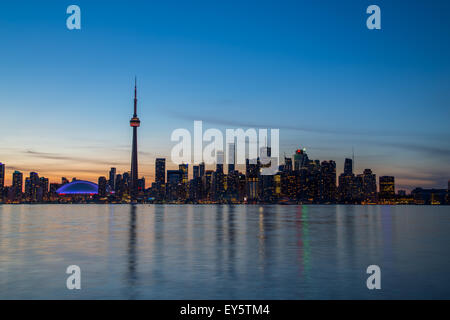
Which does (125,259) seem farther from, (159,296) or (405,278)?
(405,278)

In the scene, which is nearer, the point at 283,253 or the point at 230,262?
the point at 230,262
